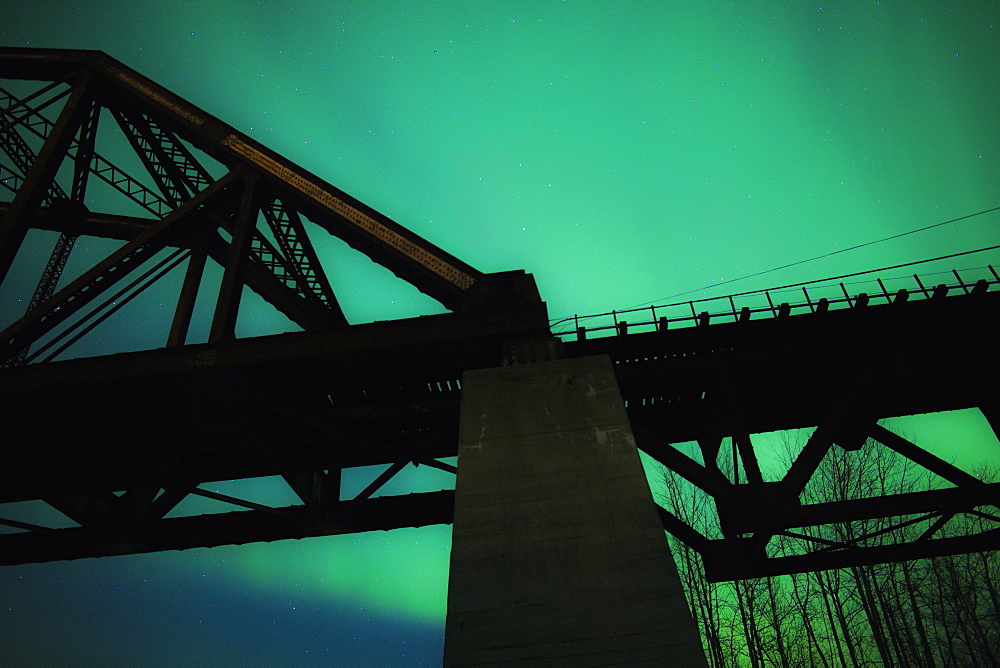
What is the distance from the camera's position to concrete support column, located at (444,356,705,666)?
3.65 m

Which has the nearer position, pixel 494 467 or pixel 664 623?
pixel 664 623

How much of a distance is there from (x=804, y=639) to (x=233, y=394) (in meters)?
36.9

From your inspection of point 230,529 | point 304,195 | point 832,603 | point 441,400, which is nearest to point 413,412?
point 441,400

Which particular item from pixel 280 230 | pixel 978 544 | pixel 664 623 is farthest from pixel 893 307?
pixel 280 230

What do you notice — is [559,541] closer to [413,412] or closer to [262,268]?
[413,412]

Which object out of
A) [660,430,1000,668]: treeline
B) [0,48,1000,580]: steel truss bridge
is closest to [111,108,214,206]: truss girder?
[0,48,1000,580]: steel truss bridge

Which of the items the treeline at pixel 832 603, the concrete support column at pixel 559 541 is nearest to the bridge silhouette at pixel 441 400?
the concrete support column at pixel 559 541

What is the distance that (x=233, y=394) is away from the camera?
7.33 m

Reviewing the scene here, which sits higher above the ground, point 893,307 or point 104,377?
point 893,307

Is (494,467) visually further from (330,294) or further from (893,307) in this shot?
(893,307)

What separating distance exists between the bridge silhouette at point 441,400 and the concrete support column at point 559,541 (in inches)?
0.7

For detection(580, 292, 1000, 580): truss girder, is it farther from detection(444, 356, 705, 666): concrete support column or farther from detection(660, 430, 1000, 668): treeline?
detection(660, 430, 1000, 668): treeline

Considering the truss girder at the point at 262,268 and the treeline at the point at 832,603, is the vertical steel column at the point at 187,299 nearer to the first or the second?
the truss girder at the point at 262,268

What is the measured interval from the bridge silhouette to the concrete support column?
0.02 m
